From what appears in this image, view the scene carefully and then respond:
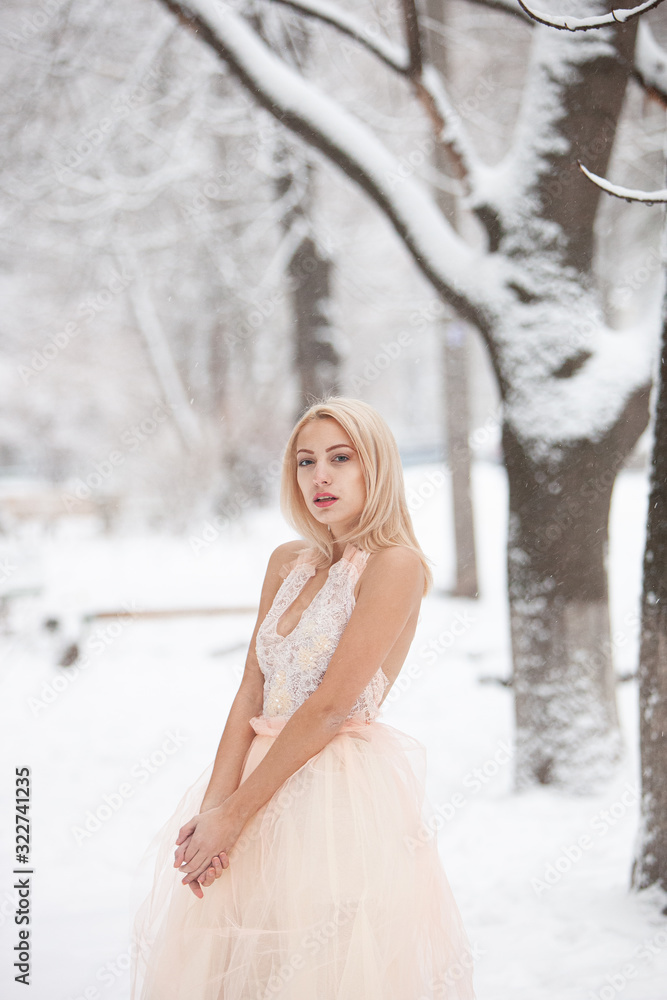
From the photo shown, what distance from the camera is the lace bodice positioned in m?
1.36

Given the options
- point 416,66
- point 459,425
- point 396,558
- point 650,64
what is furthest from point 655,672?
point 416,66

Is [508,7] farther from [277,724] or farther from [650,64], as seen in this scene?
[277,724]

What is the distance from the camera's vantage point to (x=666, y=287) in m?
2.11

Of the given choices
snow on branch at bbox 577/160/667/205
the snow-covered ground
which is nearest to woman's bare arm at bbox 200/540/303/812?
the snow-covered ground

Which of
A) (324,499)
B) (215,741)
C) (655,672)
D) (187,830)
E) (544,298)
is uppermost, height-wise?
(544,298)

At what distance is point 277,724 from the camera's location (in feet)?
4.55

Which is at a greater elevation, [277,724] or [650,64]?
[650,64]

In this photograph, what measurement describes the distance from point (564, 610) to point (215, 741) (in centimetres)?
128

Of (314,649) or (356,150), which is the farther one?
(356,150)

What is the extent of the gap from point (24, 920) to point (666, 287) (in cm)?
271

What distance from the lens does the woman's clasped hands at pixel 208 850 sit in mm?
1256

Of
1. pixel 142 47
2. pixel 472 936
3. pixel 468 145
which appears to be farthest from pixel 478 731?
pixel 142 47

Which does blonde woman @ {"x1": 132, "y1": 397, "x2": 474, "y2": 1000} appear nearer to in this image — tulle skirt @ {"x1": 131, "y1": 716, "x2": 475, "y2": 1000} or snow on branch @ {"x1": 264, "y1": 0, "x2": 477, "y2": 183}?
tulle skirt @ {"x1": 131, "y1": 716, "x2": 475, "y2": 1000}

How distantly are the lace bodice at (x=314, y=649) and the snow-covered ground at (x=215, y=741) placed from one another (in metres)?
1.17
